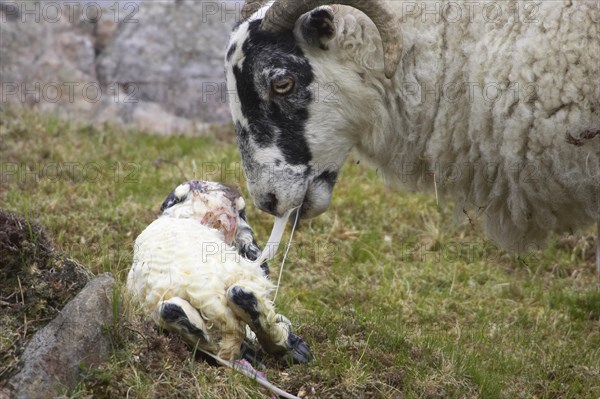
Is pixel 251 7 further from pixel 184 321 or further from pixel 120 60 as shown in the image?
pixel 120 60

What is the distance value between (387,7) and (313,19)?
39 cm

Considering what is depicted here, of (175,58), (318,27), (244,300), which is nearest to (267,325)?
(244,300)

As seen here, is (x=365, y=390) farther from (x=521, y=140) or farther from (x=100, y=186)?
(x=100, y=186)

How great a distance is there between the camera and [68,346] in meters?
3.48

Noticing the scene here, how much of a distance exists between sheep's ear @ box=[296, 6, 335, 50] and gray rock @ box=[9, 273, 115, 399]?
1766 mm

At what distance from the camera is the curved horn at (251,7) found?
515 centimetres

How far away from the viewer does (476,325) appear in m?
5.85

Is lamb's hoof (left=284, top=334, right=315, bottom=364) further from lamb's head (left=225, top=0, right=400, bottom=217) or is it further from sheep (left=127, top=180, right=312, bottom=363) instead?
lamb's head (left=225, top=0, right=400, bottom=217)

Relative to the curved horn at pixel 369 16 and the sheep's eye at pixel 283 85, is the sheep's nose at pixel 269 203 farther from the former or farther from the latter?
the curved horn at pixel 369 16

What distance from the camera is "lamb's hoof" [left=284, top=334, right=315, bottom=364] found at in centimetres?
411

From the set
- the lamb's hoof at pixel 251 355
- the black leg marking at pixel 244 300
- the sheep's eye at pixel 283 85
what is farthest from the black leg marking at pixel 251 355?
the sheep's eye at pixel 283 85

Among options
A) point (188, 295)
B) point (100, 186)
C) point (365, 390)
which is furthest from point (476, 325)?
point (100, 186)

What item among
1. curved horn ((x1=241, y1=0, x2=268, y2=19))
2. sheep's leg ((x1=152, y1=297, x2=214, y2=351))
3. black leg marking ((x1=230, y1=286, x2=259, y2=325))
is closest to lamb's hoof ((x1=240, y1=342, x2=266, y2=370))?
sheep's leg ((x1=152, y1=297, x2=214, y2=351))

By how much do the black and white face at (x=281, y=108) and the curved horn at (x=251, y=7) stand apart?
0.32 meters
